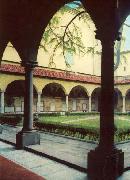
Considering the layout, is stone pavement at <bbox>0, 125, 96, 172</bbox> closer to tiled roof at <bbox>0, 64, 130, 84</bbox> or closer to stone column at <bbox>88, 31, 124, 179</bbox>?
stone column at <bbox>88, 31, 124, 179</bbox>

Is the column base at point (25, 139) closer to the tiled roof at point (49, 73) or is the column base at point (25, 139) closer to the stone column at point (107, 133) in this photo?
the stone column at point (107, 133)

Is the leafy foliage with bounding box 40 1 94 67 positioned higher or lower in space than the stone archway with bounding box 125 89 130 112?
higher

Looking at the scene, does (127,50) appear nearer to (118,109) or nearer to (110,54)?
(118,109)

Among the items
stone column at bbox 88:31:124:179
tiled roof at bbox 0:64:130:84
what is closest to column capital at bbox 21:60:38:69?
stone column at bbox 88:31:124:179

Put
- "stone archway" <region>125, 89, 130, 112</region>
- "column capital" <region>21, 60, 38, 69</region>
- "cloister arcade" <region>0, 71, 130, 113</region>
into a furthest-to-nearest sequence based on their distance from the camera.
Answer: "stone archway" <region>125, 89, 130, 112</region>, "cloister arcade" <region>0, 71, 130, 113</region>, "column capital" <region>21, 60, 38, 69</region>

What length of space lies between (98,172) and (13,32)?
233 inches

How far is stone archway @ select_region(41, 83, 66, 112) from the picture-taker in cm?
2902

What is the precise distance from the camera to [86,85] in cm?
3023

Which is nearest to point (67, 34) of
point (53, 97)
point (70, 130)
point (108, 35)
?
point (70, 130)

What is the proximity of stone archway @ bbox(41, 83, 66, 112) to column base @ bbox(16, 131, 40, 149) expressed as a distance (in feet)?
65.7

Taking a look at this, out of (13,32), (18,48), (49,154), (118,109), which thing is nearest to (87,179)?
(49,154)

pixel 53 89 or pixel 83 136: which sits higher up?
pixel 53 89

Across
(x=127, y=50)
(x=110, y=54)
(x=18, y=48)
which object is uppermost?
(x=127, y=50)

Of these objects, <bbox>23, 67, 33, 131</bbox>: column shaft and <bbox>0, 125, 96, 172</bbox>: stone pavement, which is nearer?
<bbox>0, 125, 96, 172</bbox>: stone pavement
